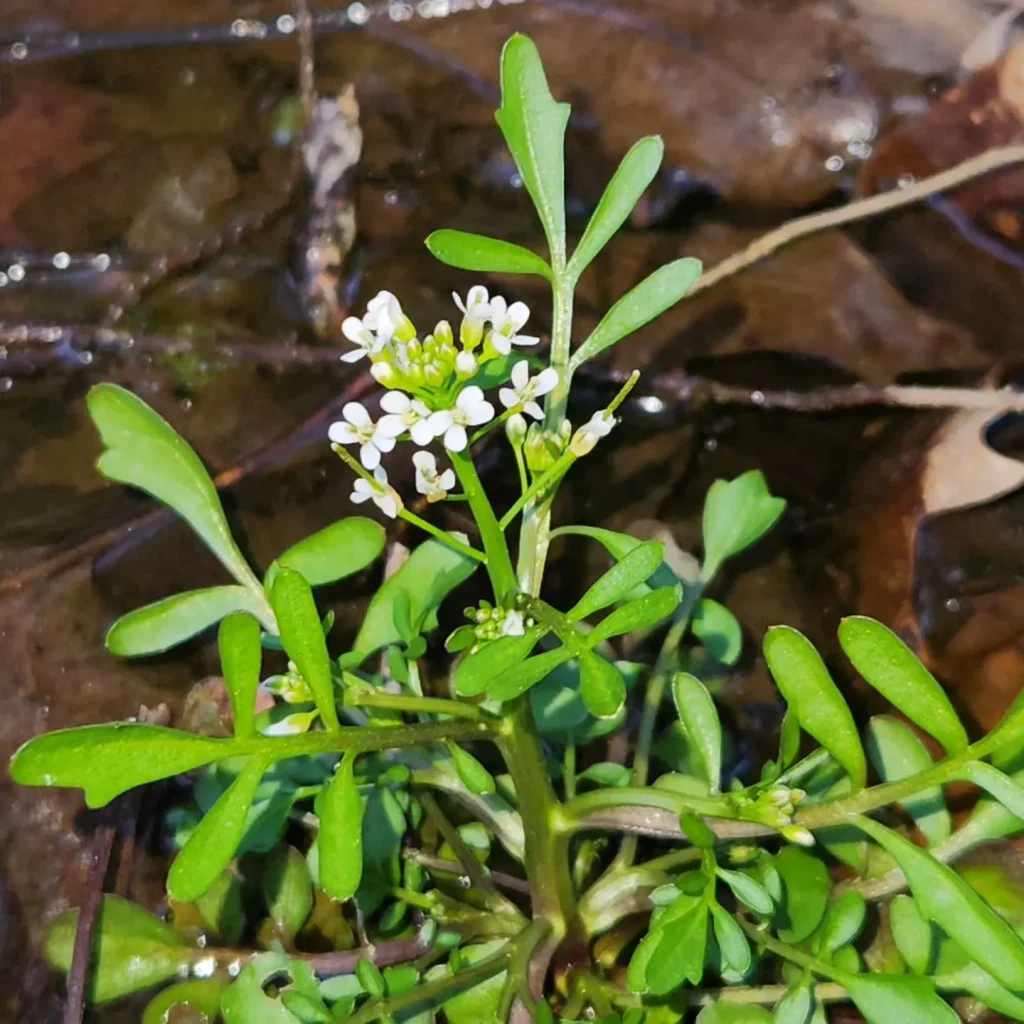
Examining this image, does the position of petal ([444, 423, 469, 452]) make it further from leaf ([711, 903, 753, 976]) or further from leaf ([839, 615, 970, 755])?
leaf ([711, 903, 753, 976])

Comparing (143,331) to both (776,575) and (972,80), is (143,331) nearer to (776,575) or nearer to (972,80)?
(776,575)

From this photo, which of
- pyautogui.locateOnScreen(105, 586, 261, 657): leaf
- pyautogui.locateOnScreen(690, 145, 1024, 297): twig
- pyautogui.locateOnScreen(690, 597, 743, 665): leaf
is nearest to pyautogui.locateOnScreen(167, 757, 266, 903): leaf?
pyautogui.locateOnScreen(105, 586, 261, 657): leaf

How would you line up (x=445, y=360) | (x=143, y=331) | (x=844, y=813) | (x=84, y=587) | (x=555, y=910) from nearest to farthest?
(x=445, y=360) → (x=844, y=813) → (x=555, y=910) → (x=84, y=587) → (x=143, y=331)

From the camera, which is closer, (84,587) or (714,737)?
(714,737)

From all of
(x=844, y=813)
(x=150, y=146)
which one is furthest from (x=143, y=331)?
(x=844, y=813)

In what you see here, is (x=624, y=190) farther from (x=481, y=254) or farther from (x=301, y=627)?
(x=301, y=627)

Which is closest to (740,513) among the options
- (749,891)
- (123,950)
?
(749,891)
